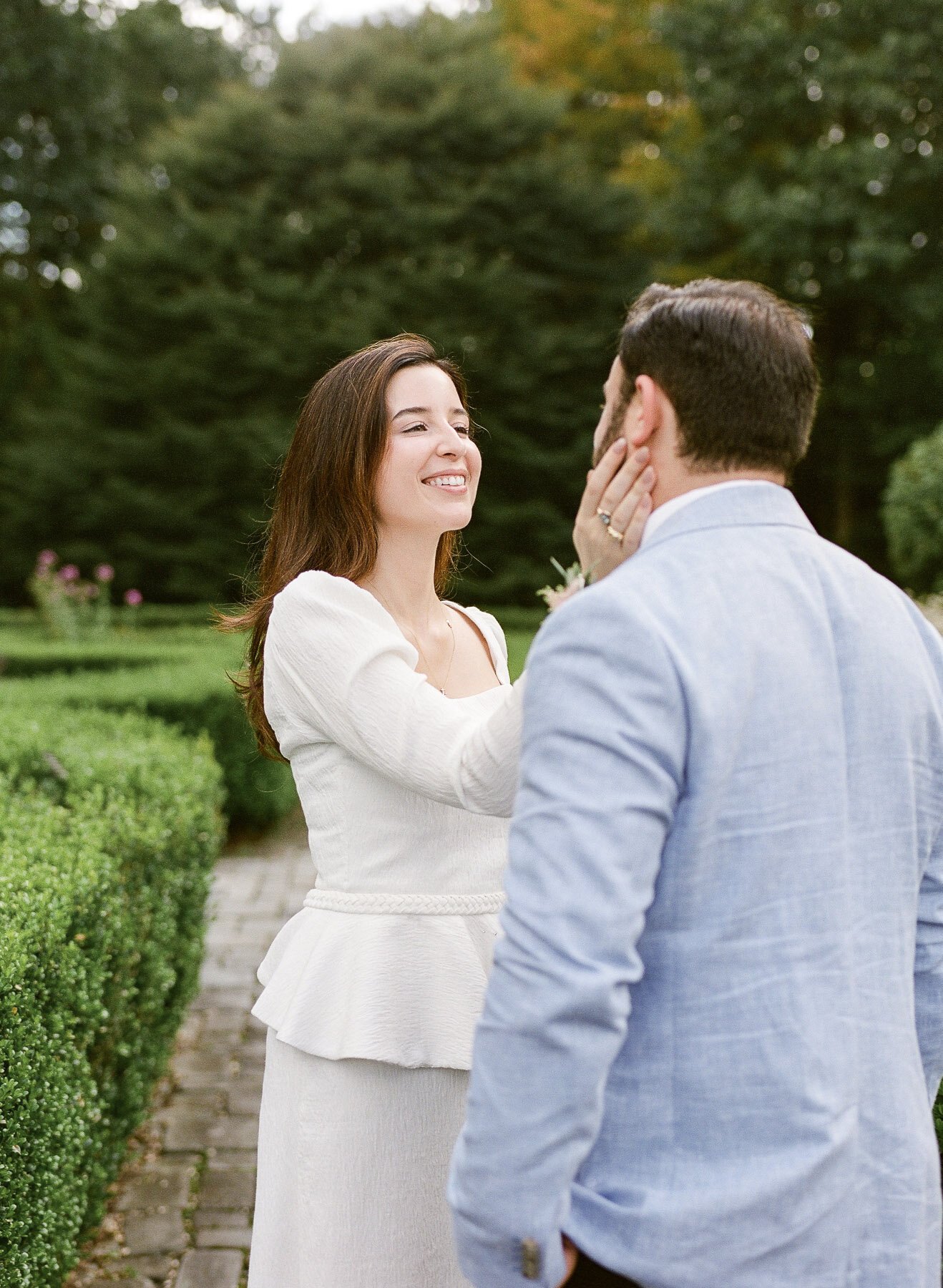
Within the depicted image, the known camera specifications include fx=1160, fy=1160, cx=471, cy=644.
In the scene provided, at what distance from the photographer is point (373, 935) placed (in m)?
1.94

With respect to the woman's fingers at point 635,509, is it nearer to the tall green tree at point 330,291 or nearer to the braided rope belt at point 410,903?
the braided rope belt at point 410,903

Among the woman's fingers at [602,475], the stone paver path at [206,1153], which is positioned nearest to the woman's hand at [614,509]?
the woman's fingers at [602,475]

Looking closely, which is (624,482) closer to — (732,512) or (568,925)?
(732,512)

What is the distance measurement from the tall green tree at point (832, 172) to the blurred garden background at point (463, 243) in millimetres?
50

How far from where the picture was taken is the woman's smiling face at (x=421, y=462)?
7.16 ft

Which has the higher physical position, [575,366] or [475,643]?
[575,366]

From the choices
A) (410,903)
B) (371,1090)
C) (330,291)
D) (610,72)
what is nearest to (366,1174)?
(371,1090)

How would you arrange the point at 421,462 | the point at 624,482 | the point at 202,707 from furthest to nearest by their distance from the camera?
the point at 202,707, the point at 421,462, the point at 624,482

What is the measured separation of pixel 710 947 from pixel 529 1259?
1.27ft

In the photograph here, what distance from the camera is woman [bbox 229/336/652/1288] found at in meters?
1.87

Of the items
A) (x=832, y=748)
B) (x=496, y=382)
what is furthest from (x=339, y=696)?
(x=496, y=382)

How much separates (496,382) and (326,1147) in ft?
58.6

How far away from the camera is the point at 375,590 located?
2.29 meters

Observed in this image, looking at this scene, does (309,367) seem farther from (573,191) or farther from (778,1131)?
(778,1131)
